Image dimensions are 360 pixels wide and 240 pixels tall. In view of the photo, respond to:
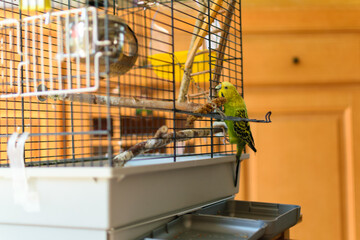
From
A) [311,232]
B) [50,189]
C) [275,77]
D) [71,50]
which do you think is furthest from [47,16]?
[311,232]

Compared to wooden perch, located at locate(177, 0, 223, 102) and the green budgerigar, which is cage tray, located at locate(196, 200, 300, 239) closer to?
the green budgerigar

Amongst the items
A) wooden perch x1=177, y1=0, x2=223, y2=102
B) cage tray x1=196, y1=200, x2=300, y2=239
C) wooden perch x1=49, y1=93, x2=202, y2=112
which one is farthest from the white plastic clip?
wooden perch x1=177, y1=0, x2=223, y2=102

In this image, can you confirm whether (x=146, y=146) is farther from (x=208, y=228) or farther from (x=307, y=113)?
(x=307, y=113)

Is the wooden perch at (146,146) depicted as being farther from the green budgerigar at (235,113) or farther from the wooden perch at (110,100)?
the green budgerigar at (235,113)

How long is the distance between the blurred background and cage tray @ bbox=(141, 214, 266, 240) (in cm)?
91

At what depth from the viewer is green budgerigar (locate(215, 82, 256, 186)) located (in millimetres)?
864

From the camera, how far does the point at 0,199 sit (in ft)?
2.05

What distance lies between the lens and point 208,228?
69 centimetres

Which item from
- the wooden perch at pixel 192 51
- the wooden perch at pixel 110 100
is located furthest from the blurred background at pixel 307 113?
the wooden perch at pixel 110 100

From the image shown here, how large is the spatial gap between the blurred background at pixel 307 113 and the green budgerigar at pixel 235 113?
703mm

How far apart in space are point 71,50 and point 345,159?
134 centimetres

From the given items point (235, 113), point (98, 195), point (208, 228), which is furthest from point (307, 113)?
point (98, 195)

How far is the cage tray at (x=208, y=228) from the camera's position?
64cm

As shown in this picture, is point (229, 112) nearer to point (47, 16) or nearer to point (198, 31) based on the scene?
point (198, 31)
